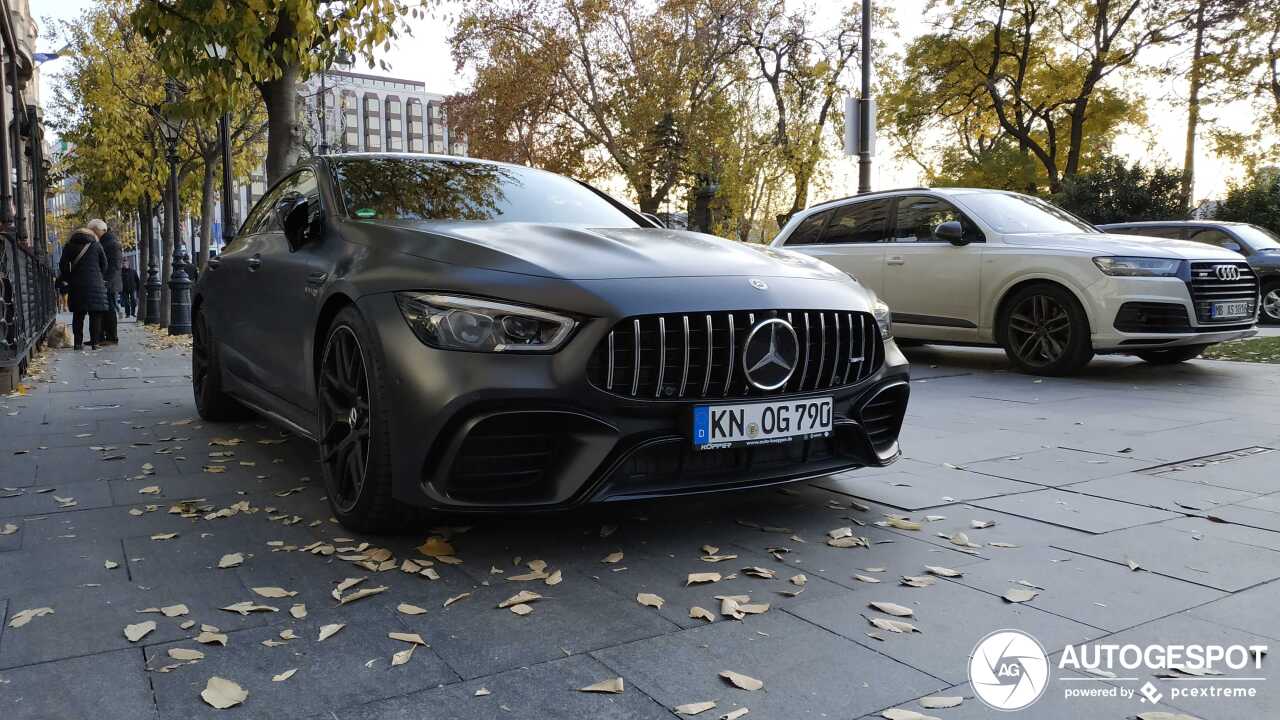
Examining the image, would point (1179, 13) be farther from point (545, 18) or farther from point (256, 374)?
point (256, 374)

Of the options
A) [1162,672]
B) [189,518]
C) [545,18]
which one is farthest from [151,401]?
[545,18]

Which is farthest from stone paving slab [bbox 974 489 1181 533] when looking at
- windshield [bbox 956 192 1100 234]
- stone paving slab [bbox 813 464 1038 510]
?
windshield [bbox 956 192 1100 234]

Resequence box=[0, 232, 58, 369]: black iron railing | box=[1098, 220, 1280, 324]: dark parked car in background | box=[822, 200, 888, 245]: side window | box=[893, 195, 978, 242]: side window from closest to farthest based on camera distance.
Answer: box=[0, 232, 58, 369]: black iron railing, box=[893, 195, 978, 242]: side window, box=[822, 200, 888, 245]: side window, box=[1098, 220, 1280, 324]: dark parked car in background

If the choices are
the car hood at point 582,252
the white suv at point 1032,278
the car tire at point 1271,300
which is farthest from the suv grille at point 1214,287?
the car tire at point 1271,300

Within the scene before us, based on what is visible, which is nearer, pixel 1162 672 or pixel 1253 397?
pixel 1162 672

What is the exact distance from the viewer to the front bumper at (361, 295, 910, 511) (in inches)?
127

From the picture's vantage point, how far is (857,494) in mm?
4418

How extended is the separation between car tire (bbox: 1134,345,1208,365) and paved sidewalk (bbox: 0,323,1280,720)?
158 inches

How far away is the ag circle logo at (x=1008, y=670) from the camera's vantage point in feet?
7.90

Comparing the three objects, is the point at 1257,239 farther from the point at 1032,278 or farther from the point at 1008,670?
the point at 1008,670

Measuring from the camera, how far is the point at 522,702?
2387 millimetres

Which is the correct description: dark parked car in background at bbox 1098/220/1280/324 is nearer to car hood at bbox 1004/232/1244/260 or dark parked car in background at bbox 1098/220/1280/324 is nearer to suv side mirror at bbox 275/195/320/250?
car hood at bbox 1004/232/1244/260

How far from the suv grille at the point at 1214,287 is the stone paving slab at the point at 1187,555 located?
16.5 feet

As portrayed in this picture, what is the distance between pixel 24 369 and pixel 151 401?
10.1 ft
